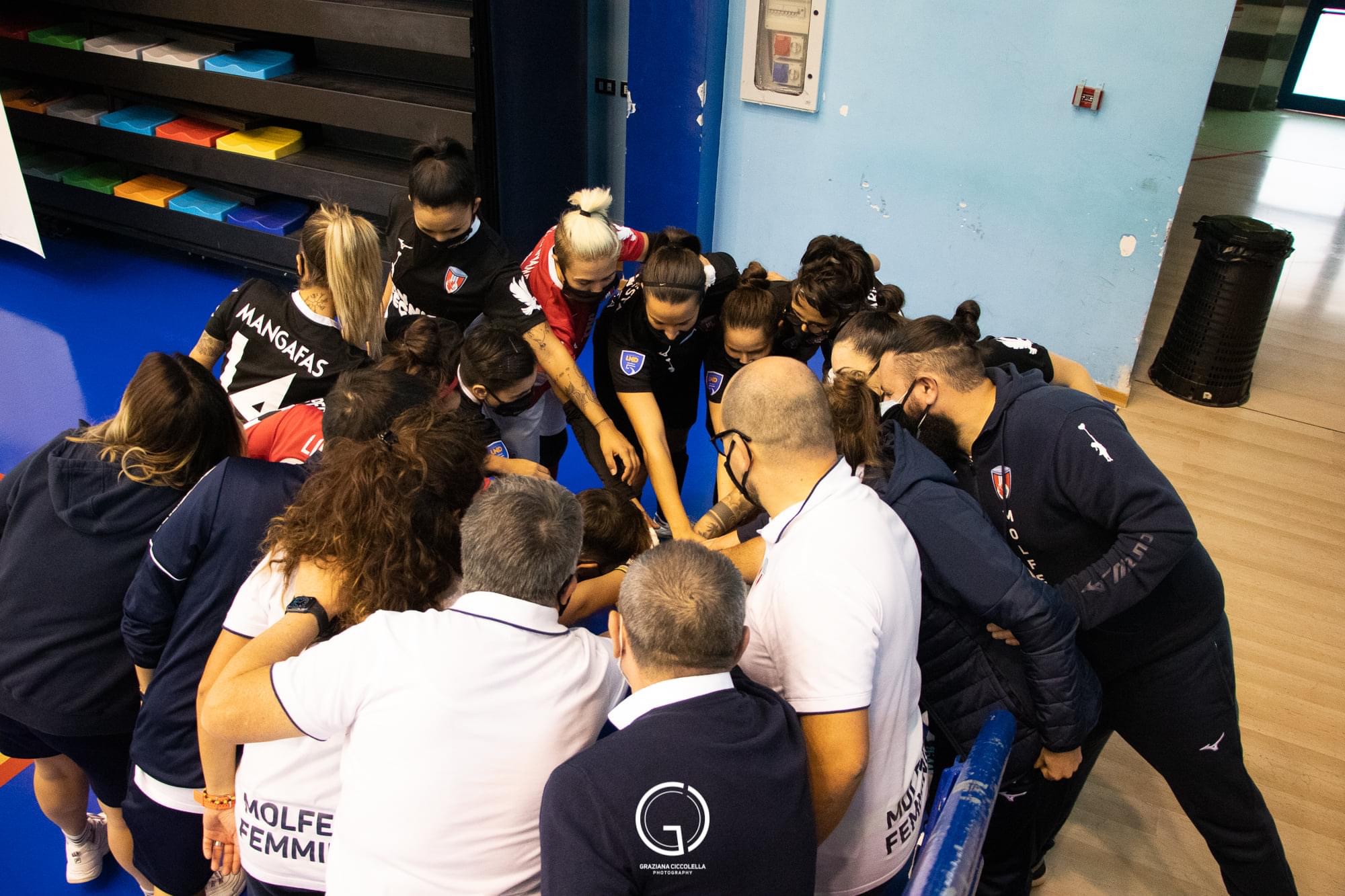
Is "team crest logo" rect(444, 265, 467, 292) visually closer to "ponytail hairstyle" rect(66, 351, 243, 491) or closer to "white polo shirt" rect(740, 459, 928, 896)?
"ponytail hairstyle" rect(66, 351, 243, 491)

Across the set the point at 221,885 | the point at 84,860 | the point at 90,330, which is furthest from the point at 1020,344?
the point at 90,330

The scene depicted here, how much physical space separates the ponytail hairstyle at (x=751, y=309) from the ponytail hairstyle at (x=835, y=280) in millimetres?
108

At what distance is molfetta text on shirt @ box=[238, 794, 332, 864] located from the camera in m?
1.65

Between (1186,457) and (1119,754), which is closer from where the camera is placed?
(1119,754)

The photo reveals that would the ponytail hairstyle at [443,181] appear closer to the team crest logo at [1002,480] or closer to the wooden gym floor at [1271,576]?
the team crest logo at [1002,480]

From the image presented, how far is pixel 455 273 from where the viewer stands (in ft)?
10.8

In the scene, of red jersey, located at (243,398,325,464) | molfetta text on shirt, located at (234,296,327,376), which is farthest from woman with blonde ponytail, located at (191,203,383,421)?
red jersey, located at (243,398,325,464)

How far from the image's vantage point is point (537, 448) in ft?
10.7

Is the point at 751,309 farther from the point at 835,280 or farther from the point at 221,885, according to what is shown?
the point at 221,885

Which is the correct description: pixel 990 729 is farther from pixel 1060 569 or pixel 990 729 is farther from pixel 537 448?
pixel 537 448

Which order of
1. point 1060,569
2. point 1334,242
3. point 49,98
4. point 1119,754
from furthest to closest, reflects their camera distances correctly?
point 1334,242 < point 49,98 < point 1119,754 < point 1060,569

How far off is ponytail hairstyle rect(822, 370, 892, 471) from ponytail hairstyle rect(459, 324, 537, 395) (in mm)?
969

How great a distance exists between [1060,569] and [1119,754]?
1343 millimetres

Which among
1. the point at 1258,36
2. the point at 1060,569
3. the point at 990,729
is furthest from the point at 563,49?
the point at 1258,36
